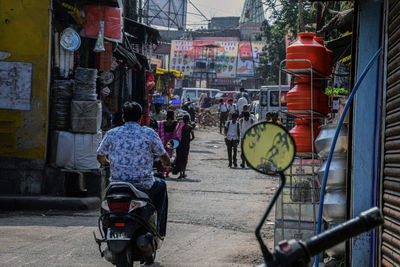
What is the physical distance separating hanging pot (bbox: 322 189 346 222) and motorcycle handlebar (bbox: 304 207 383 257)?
3.56 metres

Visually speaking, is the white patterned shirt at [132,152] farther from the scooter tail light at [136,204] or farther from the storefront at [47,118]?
the storefront at [47,118]

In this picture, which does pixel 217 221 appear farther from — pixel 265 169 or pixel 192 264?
pixel 265 169

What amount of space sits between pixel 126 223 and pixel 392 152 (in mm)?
2228

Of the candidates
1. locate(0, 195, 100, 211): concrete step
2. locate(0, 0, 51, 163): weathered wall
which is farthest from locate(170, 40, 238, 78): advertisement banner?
locate(0, 195, 100, 211): concrete step

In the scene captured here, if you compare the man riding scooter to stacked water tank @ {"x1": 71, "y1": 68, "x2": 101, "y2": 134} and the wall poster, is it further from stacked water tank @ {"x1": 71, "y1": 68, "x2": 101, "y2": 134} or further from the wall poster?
the wall poster

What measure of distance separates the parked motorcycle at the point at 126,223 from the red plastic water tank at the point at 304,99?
172 cm

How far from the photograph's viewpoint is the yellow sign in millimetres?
2291

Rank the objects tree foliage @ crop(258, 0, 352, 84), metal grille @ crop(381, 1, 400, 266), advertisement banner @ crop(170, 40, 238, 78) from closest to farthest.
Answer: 1. metal grille @ crop(381, 1, 400, 266)
2. tree foliage @ crop(258, 0, 352, 84)
3. advertisement banner @ crop(170, 40, 238, 78)

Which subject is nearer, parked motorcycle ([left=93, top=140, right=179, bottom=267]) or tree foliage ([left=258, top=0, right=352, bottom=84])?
parked motorcycle ([left=93, top=140, right=179, bottom=267])

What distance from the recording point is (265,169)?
2.39 meters

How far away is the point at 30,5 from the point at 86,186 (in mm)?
3188

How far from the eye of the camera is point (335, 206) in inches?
207

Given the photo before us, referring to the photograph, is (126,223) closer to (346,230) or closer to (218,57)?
(346,230)

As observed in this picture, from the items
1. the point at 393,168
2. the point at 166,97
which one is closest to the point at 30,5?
the point at 393,168
